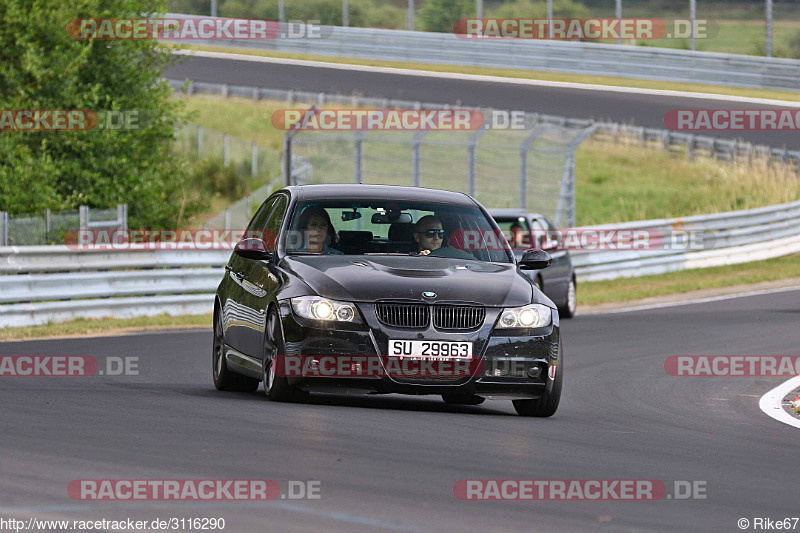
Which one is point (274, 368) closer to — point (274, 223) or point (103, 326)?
point (274, 223)

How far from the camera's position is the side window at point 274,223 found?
11.4 meters

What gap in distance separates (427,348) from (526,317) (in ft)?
2.46

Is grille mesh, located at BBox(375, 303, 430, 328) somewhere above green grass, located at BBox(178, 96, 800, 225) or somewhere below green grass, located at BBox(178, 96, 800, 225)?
above

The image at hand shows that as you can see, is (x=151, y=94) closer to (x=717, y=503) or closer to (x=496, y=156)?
(x=496, y=156)

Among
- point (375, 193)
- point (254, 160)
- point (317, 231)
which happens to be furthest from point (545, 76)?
point (317, 231)

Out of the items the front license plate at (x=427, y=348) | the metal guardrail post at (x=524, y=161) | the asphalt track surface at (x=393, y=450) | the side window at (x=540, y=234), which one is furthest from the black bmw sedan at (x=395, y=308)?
the metal guardrail post at (x=524, y=161)

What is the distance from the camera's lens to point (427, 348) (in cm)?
992

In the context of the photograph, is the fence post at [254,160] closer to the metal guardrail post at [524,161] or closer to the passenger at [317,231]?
the metal guardrail post at [524,161]

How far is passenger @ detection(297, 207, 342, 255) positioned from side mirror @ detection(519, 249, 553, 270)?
1.35m

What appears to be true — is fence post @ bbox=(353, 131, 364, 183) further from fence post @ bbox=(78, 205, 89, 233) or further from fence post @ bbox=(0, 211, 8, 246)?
fence post @ bbox=(0, 211, 8, 246)

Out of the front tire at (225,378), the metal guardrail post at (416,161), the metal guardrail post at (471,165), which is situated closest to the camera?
the front tire at (225,378)

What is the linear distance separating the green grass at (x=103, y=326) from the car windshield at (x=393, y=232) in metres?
6.91

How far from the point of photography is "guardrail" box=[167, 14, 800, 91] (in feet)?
142

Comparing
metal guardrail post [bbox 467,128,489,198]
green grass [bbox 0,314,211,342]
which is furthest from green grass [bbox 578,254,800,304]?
green grass [bbox 0,314,211,342]
